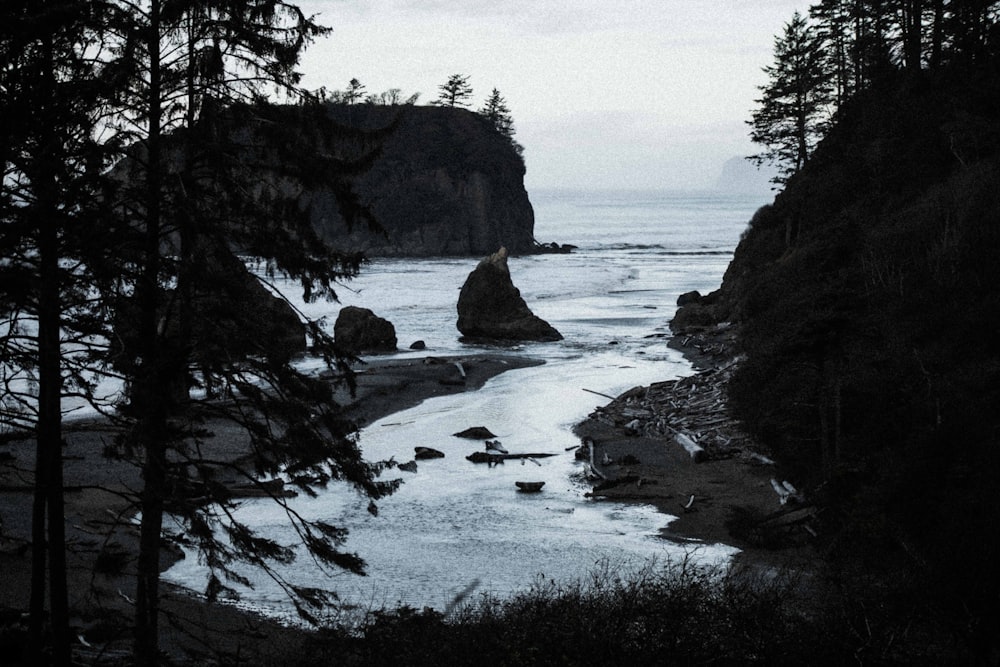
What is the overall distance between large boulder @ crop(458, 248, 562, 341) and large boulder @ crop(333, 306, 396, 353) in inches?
219

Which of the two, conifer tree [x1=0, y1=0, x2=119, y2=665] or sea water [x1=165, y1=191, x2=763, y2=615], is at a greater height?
conifer tree [x1=0, y1=0, x2=119, y2=665]

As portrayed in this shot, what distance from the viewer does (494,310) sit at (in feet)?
154

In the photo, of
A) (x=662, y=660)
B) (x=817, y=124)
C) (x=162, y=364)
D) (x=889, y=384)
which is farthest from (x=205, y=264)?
(x=817, y=124)

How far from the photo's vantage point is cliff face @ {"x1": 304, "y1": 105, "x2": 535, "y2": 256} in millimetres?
119438

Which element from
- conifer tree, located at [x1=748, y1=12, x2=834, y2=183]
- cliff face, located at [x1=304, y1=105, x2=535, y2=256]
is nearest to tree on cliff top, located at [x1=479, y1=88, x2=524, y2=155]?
cliff face, located at [x1=304, y1=105, x2=535, y2=256]

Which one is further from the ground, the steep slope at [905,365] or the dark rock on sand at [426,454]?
the steep slope at [905,365]

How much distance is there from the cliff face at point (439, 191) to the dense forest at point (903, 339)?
270 feet

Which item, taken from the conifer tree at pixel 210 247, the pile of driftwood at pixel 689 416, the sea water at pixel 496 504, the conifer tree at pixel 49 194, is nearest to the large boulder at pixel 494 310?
the sea water at pixel 496 504

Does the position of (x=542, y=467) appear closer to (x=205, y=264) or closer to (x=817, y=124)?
(x=205, y=264)

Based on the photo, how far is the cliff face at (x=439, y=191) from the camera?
119m

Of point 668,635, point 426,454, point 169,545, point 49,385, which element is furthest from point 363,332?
point 49,385

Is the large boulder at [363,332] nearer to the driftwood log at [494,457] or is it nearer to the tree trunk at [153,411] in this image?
the driftwood log at [494,457]

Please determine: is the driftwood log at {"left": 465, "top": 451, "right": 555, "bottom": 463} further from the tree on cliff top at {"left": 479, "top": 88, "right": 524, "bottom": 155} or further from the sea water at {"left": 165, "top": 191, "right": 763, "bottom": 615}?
the tree on cliff top at {"left": 479, "top": 88, "right": 524, "bottom": 155}

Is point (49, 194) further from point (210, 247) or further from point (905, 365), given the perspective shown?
point (905, 365)
